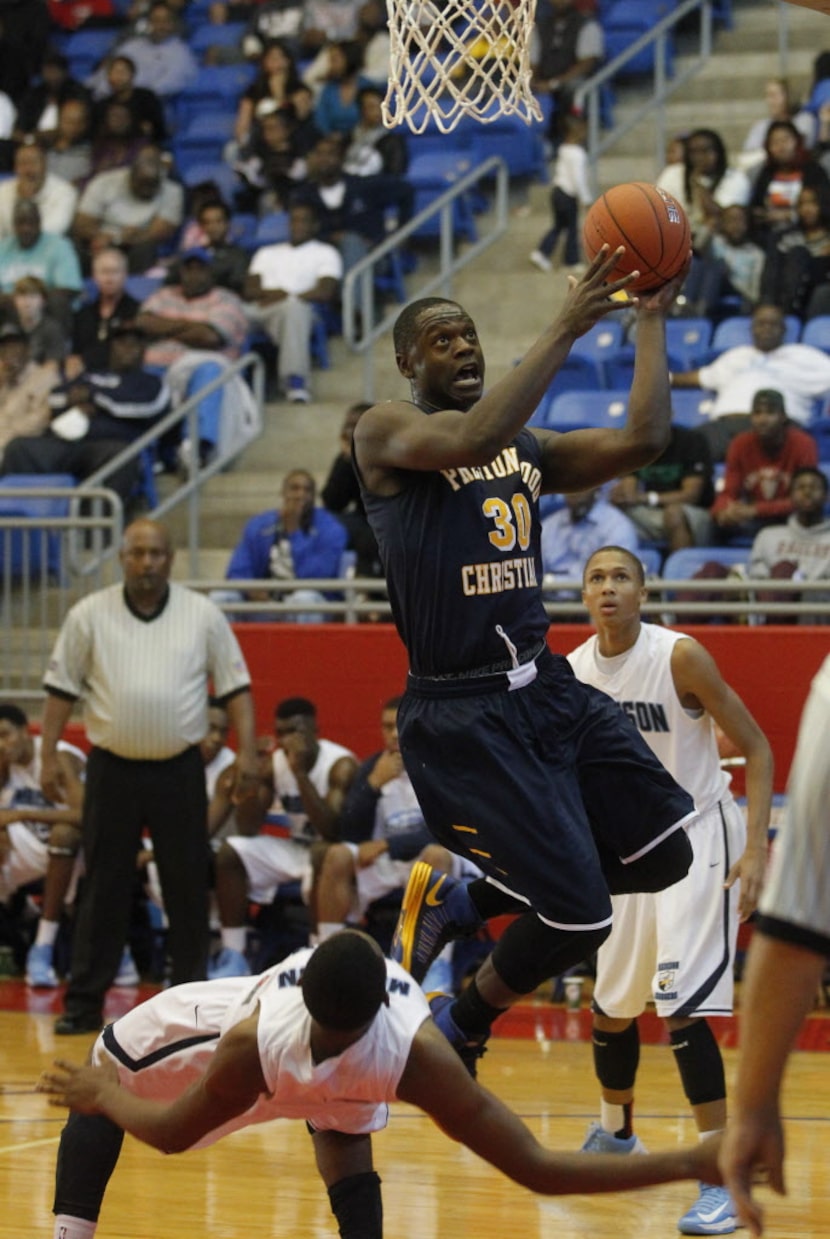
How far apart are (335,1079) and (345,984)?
0.31 meters

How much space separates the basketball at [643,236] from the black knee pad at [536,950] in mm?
1634

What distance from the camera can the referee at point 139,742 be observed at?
8.99 meters

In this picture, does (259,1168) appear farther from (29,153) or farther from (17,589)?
(29,153)

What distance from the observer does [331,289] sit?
14.1 metres

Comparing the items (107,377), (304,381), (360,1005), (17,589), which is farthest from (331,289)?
(360,1005)

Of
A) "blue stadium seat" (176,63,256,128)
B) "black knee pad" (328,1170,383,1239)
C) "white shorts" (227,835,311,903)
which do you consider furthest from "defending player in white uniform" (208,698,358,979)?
"blue stadium seat" (176,63,256,128)

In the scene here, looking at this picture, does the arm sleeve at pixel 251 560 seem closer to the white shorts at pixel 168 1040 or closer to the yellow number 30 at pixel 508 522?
the yellow number 30 at pixel 508 522

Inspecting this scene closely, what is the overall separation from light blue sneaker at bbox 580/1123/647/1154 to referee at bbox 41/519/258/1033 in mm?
3063

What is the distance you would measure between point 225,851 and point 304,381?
16.5 ft

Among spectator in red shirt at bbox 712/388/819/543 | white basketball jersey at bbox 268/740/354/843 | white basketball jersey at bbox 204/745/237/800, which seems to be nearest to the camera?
white basketball jersey at bbox 268/740/354/843

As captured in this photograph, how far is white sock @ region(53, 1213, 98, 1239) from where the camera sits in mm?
4672

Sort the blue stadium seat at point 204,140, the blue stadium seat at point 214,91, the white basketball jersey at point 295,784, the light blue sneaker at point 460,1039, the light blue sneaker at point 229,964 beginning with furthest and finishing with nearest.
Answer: the blue stadium seat at point 214,91
the blue stadium seat at point 204,140
the white basketball jersey at point 295,784
the light blue sneaker at point 229,964
the light blue sneaker at point 460,1039

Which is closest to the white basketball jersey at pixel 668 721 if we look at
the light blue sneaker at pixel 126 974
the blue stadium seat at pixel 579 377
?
the light blue sneaker at pixel 126 974

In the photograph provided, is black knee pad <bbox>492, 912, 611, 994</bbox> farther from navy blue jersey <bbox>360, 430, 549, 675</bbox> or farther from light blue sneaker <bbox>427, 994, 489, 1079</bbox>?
navy blue jersey <bbox>360, 430, 549, 675</bbox>
